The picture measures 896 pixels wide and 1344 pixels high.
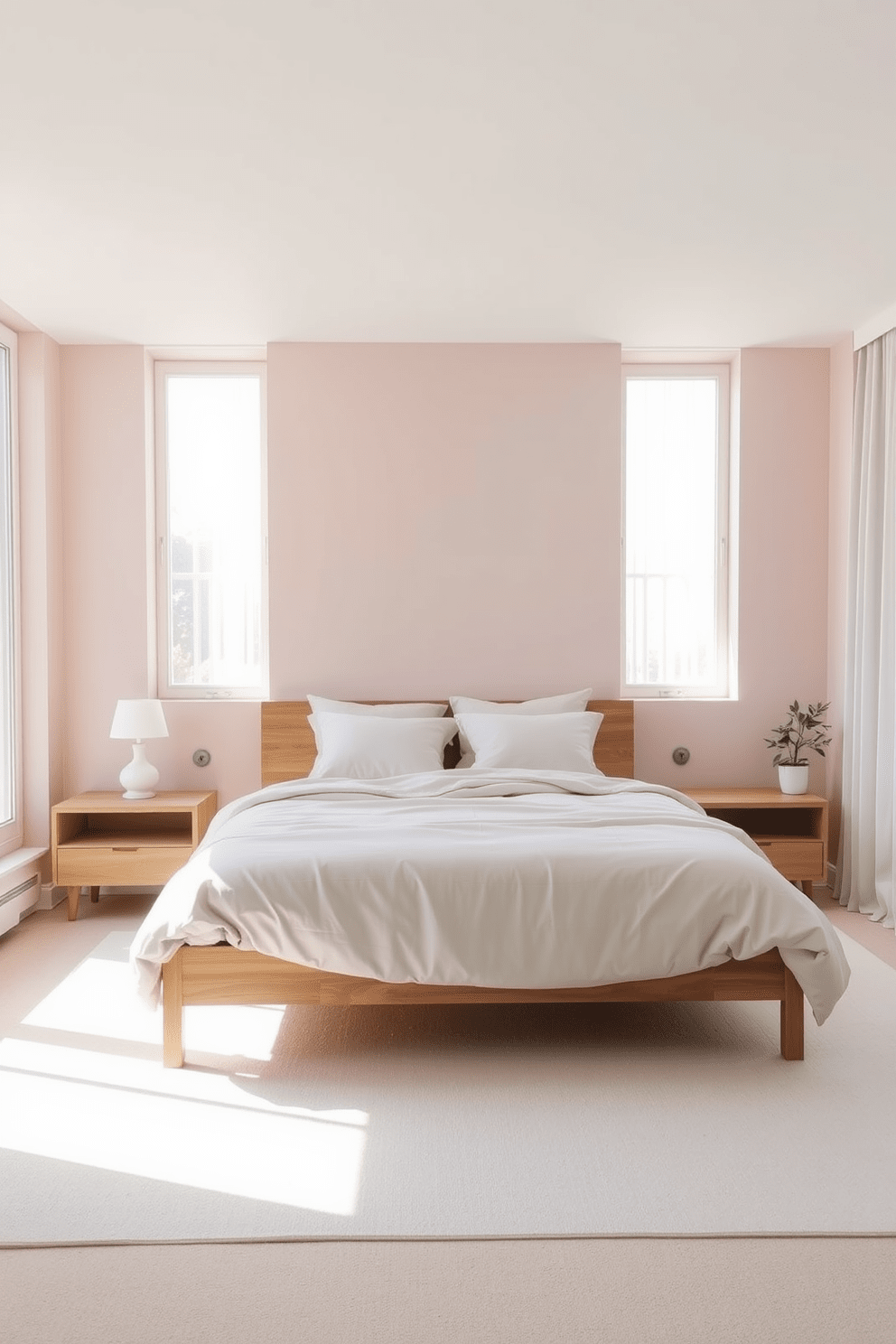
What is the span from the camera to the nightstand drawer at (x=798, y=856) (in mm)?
4629

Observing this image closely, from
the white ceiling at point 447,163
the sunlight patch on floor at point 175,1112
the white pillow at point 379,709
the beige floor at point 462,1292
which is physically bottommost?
the sunlight patch on floor at point 175,1112

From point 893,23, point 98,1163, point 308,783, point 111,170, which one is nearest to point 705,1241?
point 98,1163

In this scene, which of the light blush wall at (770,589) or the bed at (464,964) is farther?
the light blush wall at (770,589)

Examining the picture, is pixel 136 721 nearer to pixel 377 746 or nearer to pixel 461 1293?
pixel 377 746

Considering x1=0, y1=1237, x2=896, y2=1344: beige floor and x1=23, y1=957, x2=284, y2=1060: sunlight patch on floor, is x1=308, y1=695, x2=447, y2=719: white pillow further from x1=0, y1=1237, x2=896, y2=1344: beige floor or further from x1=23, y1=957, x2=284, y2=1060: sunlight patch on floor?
x1=0, y1=1237, x2=896, y2=1344: beige floor

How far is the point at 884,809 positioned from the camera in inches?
177

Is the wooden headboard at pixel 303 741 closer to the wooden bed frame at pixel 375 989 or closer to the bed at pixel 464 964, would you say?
the bed at pixel 464 964

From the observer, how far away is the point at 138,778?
468 cm

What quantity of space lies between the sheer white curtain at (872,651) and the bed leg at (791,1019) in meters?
1.69

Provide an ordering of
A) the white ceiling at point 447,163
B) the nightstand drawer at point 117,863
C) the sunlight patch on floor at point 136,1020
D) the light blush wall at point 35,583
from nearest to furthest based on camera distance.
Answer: the white ceiling at point 447,163 → the sunlight patch on floor at point 136,1020 → the nightstand drawer at point 117,863 → the light blush wall at point 35,583

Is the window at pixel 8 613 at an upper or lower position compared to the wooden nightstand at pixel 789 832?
upper

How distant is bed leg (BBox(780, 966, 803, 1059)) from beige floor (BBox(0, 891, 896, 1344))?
88 centimetres

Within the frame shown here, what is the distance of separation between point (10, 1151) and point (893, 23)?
11.0ft

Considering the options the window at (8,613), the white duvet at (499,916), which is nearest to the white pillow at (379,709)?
A: the window at (8,613)
